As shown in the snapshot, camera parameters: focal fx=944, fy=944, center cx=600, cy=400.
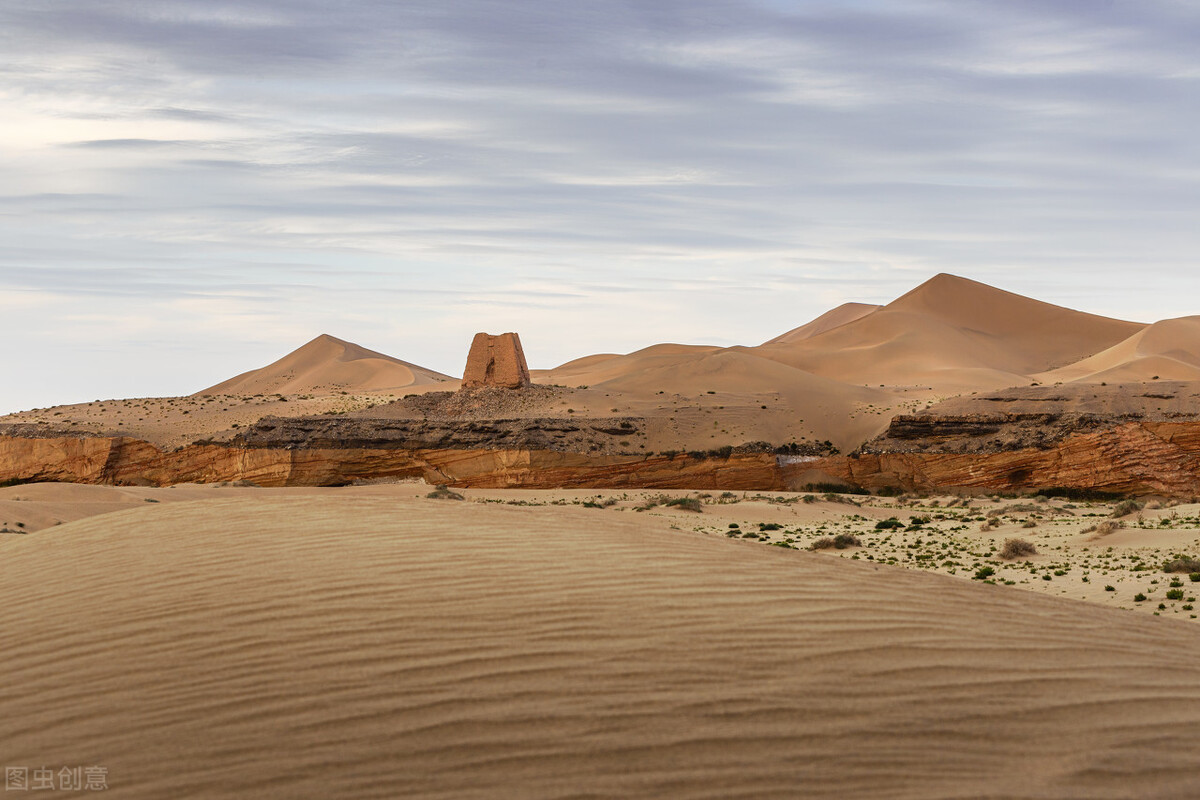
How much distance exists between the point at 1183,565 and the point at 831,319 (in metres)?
114

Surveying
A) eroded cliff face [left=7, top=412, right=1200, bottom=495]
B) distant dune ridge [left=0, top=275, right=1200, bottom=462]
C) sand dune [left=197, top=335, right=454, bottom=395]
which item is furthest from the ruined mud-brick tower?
sand dune [left=197, top=335, right=454, bottom=395]

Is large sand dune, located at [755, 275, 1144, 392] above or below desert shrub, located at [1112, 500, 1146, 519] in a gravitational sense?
above

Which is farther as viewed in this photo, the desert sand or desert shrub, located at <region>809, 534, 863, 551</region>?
desert shrub, located at <region>809, 534, 863, 551</region>

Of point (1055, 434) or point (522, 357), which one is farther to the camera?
point (522, 357)

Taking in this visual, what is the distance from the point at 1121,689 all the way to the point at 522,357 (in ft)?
133

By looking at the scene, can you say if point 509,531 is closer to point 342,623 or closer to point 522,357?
point 342,623

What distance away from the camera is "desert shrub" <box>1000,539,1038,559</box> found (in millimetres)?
15375

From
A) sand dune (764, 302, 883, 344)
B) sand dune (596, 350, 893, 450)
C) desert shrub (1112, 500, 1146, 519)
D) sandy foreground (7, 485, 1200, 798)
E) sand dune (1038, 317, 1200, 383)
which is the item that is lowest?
desert shrub (1112, 500, 1146, 519)

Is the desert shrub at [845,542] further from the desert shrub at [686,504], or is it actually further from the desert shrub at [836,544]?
the desert shrub at [686,504]

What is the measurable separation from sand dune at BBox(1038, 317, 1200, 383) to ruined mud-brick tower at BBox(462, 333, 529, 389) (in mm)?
32619

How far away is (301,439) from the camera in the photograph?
36.6m

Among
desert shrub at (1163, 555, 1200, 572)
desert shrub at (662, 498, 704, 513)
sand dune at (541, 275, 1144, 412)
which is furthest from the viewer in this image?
sand dune at (541, 275, 1144, 412)

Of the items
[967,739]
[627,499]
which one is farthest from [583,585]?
[627,499]

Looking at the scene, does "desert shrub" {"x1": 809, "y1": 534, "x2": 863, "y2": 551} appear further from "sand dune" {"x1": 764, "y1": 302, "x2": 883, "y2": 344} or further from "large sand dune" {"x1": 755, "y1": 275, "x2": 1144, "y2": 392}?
"sand dune" {"x1": 764, "y1": 302, "x2": 883, "y2": 344}
